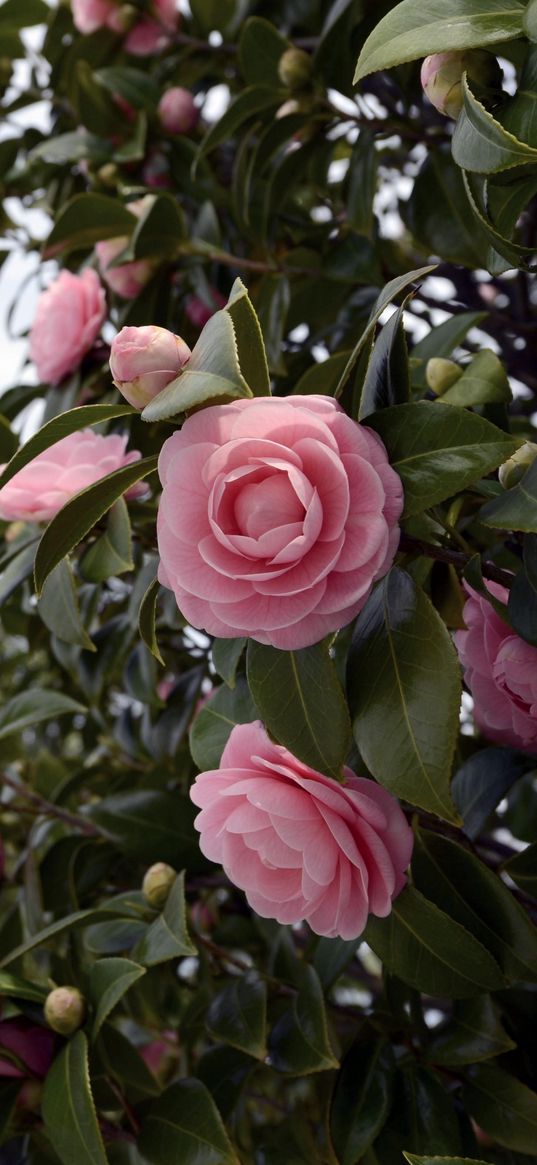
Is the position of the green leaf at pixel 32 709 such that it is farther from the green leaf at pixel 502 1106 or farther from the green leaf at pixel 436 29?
the green leaf at pixel 436 29

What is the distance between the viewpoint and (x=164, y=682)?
55.2 inches

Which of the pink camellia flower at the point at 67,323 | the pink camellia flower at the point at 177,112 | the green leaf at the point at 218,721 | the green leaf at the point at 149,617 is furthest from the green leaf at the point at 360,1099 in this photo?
the pink camellia flower at the point at 177,112

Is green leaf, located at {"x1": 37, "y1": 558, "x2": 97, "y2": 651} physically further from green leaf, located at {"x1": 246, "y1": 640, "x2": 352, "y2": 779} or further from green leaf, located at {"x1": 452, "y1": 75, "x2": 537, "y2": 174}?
green leaf, located at {"x1": 452, "y1": 75, "x2": 537, "y2": 174}

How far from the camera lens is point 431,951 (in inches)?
24.5

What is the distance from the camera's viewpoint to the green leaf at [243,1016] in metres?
0.76

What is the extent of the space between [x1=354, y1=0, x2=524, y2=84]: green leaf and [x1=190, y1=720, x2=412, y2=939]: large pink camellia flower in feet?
1.14

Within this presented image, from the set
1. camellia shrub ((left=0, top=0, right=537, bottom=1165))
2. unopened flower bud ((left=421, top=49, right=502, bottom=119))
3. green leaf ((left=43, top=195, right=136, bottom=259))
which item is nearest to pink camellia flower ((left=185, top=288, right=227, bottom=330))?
camellia shrub ((left=0, top=0, right=537, bottom=1165))

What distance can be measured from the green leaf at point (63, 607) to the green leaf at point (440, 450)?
0.32 m

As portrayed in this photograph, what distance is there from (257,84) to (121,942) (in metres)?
0.79

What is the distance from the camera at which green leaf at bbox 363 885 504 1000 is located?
609 mm

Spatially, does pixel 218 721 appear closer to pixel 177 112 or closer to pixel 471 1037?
pixel 471 1037

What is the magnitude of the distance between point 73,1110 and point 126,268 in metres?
0.79

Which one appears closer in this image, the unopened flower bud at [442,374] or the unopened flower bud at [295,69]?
the unopened flower bud at [442,374]

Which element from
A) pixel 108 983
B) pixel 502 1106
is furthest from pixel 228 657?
pixel 502 1106
